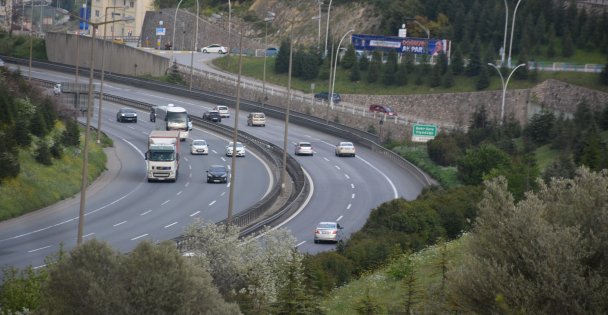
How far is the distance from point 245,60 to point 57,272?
97.3 meters

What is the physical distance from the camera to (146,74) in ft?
366

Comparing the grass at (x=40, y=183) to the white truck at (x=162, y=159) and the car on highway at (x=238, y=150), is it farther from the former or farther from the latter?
the car on highway at (x=238, y=150)

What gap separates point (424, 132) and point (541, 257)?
5938 centimetres

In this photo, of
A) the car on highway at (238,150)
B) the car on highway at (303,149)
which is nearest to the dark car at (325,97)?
the car on highway at (303,149)

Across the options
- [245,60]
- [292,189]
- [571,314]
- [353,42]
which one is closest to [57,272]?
[571,314]

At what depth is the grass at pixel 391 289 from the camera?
23.8 metres

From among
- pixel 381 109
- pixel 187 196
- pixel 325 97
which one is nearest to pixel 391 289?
pixel 187 196

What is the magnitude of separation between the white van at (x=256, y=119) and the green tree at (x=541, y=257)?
214ft

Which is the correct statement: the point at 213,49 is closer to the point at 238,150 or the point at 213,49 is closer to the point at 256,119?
the point at 256,119

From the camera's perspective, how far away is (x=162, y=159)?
64.5 meters

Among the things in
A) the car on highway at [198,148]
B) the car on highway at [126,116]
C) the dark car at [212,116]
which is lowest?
the car on highway at [198,148]

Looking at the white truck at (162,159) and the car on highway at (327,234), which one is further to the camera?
the white truck at (162,159)

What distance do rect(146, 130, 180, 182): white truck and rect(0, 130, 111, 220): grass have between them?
10.3ft

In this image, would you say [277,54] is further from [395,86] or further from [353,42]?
[395,86]
